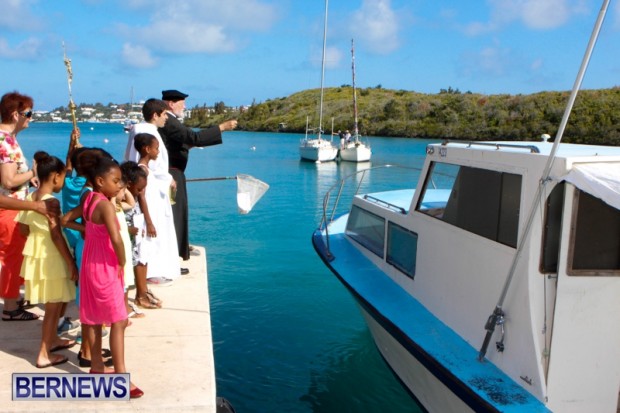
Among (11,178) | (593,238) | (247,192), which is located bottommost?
(247,192)

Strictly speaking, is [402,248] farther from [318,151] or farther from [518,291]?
[318,151]

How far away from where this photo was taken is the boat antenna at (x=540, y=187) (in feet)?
11.4

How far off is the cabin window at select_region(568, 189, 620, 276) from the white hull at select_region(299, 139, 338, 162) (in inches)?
1437

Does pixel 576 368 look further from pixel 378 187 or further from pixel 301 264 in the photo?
pixel 378 187

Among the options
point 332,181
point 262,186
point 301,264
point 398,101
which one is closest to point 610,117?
point 398,101

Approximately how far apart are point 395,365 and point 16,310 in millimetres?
3522

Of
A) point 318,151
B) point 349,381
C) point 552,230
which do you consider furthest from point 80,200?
point 318,151

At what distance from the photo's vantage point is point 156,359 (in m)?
4.29

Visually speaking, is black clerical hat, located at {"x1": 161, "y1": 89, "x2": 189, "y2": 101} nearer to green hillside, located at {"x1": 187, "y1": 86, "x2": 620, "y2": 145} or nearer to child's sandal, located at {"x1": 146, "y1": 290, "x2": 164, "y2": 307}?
child's sandal, located at {"x1": 146, "y1": 290, "x2": 164, "y2": 307}

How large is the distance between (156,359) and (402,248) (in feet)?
8.92

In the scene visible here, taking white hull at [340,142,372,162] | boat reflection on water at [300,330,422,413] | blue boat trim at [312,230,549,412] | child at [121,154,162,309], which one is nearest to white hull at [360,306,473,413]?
blue boat trim at [312,230,549,412]

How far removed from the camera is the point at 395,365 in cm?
604

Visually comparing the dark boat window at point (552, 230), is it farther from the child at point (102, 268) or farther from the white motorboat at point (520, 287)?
the child at point (102, 268)

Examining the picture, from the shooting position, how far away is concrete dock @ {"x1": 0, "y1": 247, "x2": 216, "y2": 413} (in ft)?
11.9
